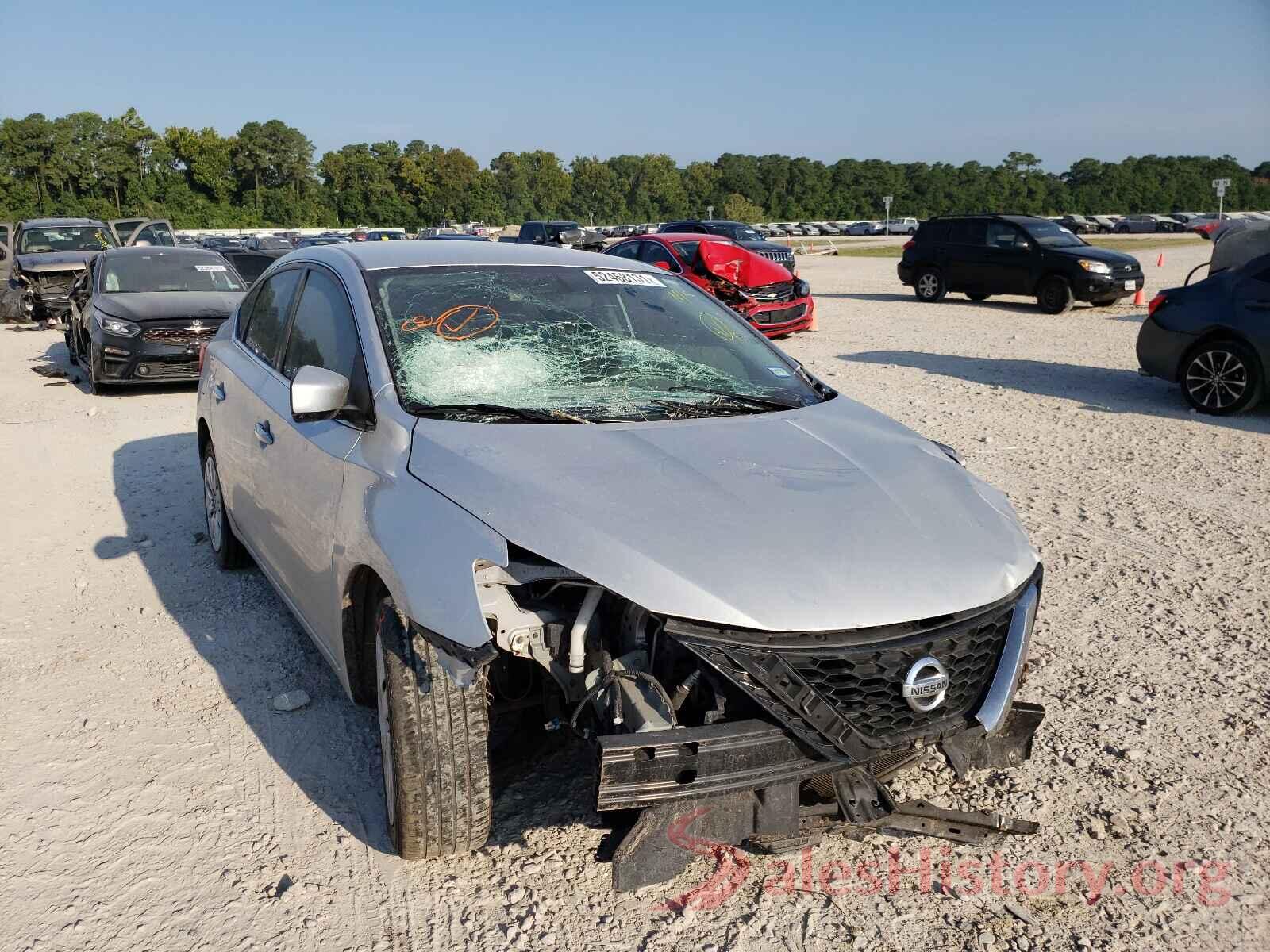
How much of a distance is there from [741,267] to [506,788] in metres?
12.9

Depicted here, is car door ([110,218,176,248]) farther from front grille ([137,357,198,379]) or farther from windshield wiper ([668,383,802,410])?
windshield wiper ([668,383,802,410])

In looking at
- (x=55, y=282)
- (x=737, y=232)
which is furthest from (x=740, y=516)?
(x=737, y=232)

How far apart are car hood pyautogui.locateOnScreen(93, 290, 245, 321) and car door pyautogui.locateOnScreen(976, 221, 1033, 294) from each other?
13828 millimetres

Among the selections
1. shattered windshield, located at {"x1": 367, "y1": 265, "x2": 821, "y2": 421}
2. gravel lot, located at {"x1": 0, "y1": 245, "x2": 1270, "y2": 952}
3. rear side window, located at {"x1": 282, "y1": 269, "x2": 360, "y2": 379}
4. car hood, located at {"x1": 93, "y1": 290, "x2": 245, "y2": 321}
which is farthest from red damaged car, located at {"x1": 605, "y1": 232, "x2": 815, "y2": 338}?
rear side window, located at {"x1": 282, "y1": 269, "x2": 360, "y2": 379}

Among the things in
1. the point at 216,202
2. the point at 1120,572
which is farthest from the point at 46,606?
the point at 216,202

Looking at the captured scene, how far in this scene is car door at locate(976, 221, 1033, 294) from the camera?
19.1m

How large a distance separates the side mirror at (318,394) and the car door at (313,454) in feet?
0.20

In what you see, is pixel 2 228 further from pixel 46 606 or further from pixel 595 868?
pixel 595 868

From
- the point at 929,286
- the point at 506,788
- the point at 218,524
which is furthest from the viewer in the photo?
the point at 929,286

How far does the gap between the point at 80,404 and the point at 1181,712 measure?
35.2 feet

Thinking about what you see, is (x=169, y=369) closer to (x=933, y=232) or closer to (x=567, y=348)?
(x=567, y=348)

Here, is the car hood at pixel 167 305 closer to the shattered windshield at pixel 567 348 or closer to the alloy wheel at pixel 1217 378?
the shattered windshield at pixel 567 348

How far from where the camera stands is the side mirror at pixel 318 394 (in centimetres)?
317

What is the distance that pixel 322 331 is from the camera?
388 centimetres
